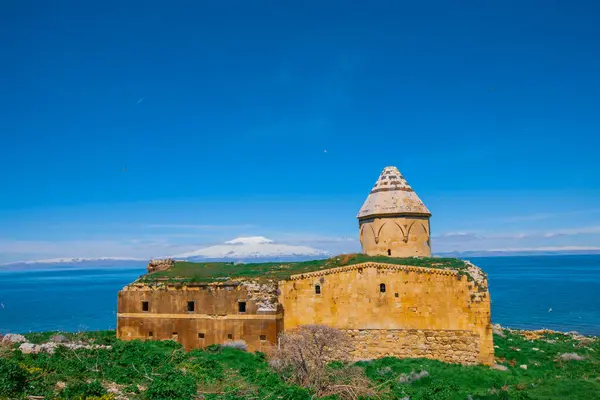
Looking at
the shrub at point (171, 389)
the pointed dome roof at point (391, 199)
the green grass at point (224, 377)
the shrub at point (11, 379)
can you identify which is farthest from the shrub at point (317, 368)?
the pointed dome roof at point (391, 199)

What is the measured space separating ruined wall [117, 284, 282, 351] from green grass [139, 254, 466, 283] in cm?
74

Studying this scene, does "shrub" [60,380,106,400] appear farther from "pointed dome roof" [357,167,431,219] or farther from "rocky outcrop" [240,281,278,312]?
"pointed dome roof" [357,167,431,219]

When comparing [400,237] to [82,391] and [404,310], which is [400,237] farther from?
[82,391]

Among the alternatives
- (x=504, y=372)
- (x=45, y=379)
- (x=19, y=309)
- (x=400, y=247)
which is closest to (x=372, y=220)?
Answer: (x=400, y=247)

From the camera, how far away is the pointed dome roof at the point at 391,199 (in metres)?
25.2

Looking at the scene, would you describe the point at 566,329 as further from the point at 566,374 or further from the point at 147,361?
the point at 147,361

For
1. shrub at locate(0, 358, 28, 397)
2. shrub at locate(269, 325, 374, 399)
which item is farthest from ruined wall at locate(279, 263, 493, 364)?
shrub at locate(0, 358, 28, 397)

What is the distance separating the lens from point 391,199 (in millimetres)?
25547

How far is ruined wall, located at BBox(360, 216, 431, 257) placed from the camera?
24953 millimetres

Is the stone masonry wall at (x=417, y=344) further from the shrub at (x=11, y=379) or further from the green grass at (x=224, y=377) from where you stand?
Answer: the shrub at (x=11, y=379)

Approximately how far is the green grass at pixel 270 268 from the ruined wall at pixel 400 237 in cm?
161

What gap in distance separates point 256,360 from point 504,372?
9.83 m

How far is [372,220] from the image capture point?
2577cm

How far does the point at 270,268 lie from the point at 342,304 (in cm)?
501
